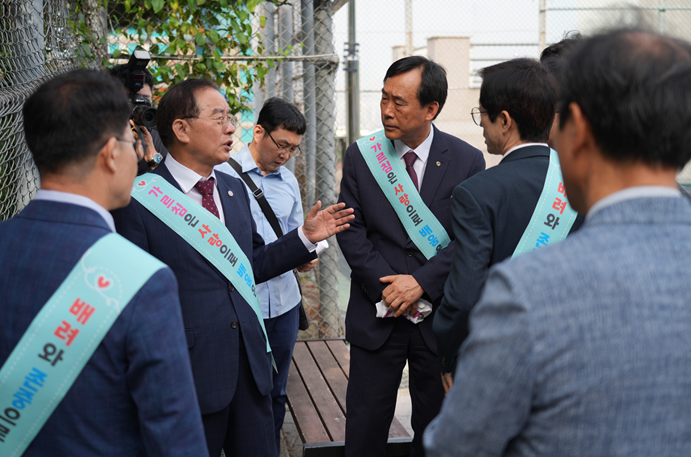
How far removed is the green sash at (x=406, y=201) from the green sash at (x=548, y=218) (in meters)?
0.57

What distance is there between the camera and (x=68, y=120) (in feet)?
3.89

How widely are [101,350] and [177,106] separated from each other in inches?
45.8

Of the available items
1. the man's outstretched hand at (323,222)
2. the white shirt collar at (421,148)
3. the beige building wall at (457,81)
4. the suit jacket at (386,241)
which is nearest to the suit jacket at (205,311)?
the man's outstretched hand at (323,222)

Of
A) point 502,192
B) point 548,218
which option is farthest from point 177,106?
point 548,218

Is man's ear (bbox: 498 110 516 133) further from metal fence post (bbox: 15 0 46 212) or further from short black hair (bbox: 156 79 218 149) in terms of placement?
metal fence post (bbox: 15 0 46 212)

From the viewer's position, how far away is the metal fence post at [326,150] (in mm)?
4363

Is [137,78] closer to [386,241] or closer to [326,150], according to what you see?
[386,241]

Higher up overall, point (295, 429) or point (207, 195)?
point (207, 195)

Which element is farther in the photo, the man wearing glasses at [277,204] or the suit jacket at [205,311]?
the man wearing glasses at [277,204]

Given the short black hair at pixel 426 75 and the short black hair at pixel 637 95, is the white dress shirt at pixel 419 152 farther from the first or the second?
the short black hair at pixel 637 95

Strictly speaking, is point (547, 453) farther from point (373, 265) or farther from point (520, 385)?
point (373, 265)

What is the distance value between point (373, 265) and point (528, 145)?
826 mm

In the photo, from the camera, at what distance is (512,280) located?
2.75ft

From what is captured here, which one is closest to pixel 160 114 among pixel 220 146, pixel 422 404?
pixel 220 146
